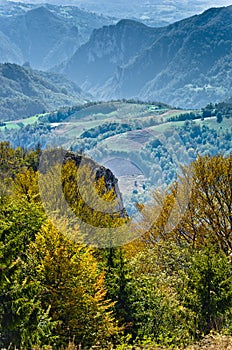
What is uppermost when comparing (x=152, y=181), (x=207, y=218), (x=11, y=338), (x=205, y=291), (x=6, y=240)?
(x=152, y=181)

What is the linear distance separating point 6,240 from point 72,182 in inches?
856

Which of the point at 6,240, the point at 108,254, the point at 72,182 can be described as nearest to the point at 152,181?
the point at 72,182

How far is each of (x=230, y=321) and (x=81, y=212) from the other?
19.2 meters

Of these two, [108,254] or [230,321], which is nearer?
[230,321]

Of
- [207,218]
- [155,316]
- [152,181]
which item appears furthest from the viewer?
[152,181]

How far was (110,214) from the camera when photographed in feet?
142

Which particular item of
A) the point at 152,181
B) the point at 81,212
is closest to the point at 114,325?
the point at 81,212

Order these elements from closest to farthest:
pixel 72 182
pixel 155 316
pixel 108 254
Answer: pixel 155 316 < pixel 108 254 < pixel 72 182

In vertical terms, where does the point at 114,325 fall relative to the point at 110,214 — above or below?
below

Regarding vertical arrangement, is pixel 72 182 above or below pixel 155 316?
above

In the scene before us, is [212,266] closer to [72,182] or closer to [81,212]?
[81,212]

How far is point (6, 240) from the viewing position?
22.7m

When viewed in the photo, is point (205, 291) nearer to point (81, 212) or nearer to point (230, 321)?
point (230, 321)

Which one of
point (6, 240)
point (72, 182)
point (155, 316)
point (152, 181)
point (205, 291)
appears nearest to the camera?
point (6, 240)
